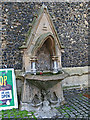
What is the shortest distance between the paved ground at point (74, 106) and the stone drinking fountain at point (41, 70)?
0.24 metres

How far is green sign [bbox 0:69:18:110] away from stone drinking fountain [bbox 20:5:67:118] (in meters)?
0.36

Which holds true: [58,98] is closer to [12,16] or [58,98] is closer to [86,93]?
[86,93]

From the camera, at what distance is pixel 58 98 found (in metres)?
3.99

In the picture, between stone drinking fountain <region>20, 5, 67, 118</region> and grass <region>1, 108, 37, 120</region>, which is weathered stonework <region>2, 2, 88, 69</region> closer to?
stone drinking fountain <region>20, 5, 67, 118</region>

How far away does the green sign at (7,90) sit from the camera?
3.82 metres

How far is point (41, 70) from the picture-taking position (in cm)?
413

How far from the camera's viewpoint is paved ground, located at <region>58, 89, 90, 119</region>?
3.32m

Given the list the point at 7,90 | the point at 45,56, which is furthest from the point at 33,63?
the point at 7,90

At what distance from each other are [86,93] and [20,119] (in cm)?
303

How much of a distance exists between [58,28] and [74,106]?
2.86m

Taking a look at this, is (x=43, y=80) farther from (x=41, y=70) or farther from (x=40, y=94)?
(x=41, y=70)

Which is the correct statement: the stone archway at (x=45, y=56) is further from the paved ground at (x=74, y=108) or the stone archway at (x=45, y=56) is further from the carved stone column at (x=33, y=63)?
the paved ground at (x=74, y=108)

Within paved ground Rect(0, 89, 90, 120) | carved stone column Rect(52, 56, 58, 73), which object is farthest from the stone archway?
paved ground Rect(0, 89, 90, 120)

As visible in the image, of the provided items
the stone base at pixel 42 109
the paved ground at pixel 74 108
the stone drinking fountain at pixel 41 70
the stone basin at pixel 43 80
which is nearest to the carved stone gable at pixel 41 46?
the stone drinking fountain at pixel 41 70
